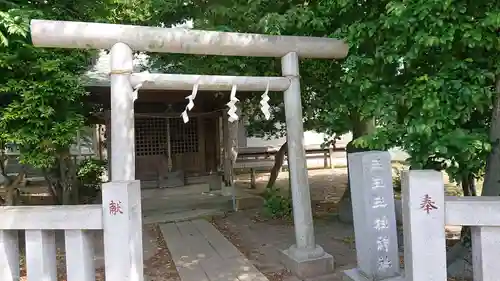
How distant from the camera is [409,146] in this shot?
146 inches

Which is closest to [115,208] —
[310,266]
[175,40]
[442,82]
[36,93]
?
[175,40]

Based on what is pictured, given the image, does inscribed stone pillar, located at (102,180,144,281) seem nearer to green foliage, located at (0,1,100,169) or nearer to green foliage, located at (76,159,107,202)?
green foliage, located at (0,1,100,169)

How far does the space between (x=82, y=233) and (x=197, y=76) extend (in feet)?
7.35

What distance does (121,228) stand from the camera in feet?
8.61

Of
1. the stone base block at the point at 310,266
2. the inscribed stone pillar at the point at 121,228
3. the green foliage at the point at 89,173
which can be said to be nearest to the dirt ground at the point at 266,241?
the stone base block at the point at 310,266

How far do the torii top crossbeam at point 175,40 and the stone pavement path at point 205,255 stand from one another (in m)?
2.58

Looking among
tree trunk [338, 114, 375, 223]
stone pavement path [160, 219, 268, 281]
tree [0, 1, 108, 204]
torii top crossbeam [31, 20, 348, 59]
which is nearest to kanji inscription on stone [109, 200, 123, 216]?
torii top crossbeam [31, 20, 348, 59]

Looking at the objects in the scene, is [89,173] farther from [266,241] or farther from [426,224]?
[426,224]

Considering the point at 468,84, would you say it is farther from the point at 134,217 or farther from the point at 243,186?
the point at 243,186

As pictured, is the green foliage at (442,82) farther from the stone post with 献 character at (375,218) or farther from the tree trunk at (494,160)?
the stone post with 献 character at (375,218)

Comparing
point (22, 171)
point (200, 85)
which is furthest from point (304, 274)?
point (22, 171)

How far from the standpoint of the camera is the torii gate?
157 inches

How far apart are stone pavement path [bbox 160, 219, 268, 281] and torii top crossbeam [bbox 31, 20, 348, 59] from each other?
2583mm

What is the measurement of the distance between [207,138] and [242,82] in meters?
7.58
